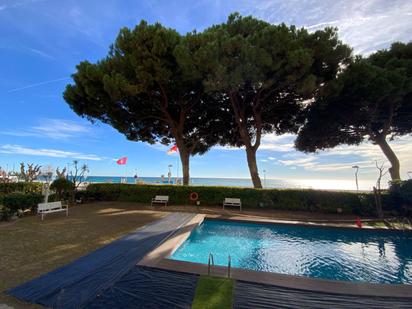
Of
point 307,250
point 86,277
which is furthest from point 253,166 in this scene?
point 86,277

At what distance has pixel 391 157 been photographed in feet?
49.0

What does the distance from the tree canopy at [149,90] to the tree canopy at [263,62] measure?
1355 mm

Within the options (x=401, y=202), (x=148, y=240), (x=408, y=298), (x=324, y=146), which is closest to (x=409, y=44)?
(x=324, y=146)

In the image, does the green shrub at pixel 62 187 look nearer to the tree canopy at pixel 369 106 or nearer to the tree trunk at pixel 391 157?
the tree canopy at pixel 369 106

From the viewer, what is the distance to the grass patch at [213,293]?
315cm

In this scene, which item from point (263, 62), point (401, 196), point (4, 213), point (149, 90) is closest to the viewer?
point (4, 213)

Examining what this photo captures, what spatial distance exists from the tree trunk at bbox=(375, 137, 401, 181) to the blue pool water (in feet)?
25.6

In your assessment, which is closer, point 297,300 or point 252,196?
point 297,300

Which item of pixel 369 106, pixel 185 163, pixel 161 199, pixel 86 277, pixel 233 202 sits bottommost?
pixel 86 277

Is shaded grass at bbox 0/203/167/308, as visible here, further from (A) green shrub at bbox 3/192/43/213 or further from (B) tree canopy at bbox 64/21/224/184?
(B) tree canopy at bbox 64/21/224/184

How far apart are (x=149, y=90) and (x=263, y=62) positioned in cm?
706

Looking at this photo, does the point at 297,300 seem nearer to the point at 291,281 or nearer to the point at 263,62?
the point at 291,281

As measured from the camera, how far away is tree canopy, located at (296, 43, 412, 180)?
12.4 m

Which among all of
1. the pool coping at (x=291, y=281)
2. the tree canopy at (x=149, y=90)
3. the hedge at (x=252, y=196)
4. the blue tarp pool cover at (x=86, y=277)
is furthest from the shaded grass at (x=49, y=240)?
the tree canopy at (x=149, y=90)
